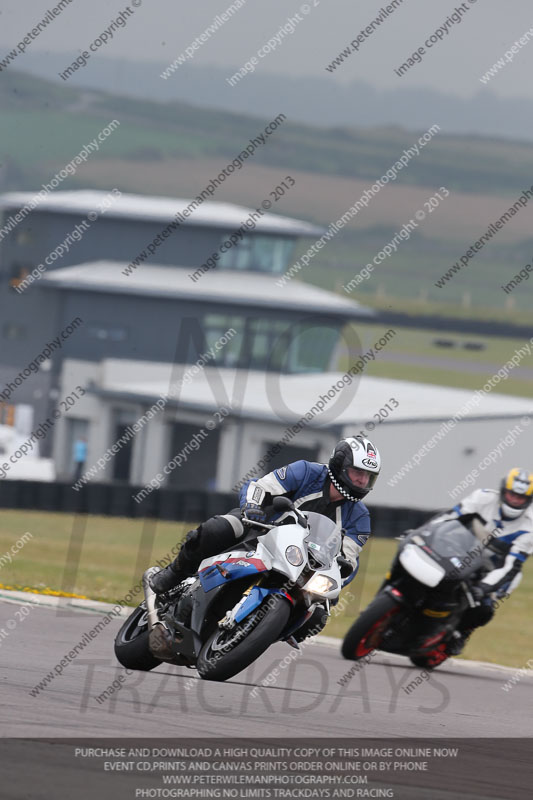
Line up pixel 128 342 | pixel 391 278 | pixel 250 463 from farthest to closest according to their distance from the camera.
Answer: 1. pixel 391 278
2. pixel 128 342
3. pixel 250 463

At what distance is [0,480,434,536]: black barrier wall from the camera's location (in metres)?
24.2

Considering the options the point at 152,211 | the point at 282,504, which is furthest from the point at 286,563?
the point at 152,211

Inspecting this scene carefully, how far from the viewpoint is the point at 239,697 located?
6.67 m

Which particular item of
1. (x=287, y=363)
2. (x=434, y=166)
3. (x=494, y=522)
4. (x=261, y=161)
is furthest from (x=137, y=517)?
(x=434, y=166)

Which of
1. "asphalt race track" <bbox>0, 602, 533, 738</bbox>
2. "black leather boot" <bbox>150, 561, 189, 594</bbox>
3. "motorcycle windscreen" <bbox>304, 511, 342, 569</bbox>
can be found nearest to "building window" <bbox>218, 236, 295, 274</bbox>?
"asphalt race track" <bbox>0, 602, 533, 738</bbox>

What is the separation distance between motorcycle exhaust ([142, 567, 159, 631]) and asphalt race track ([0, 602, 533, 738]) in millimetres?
349

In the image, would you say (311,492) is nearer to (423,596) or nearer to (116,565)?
(423,596)

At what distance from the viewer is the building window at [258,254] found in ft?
180

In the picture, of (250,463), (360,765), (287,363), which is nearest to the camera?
(360,765)

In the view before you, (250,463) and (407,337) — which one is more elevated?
(407,337)

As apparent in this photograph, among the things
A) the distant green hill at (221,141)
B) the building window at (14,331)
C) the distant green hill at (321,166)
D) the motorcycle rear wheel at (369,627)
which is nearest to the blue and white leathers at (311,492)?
the motorcycle rear wheel at (369,627)

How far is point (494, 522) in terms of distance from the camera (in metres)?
9.58

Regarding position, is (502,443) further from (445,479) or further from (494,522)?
(494,522)

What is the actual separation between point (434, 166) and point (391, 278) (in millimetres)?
24477
